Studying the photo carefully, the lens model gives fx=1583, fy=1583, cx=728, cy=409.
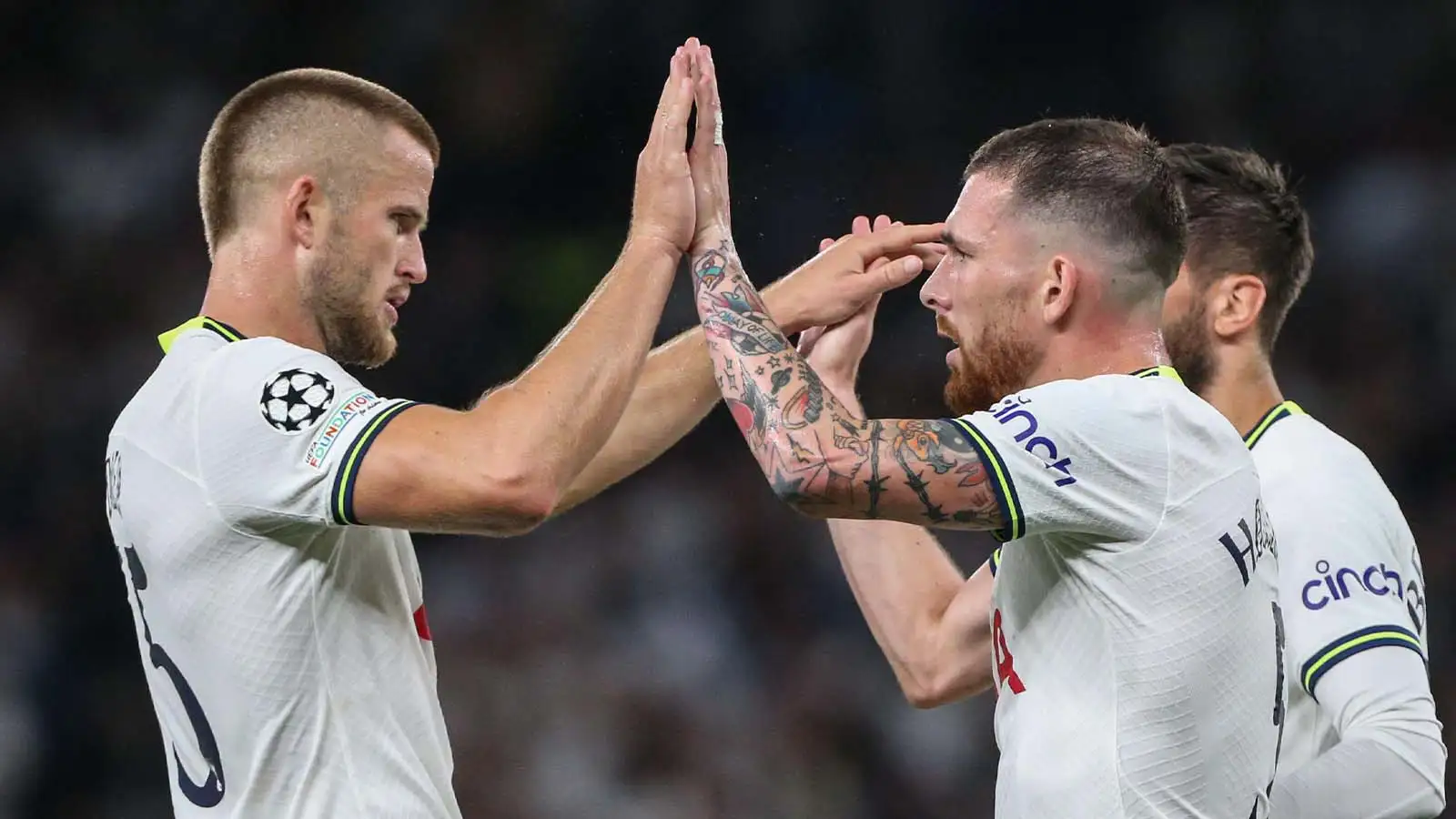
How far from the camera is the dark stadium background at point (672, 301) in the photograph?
6875mm

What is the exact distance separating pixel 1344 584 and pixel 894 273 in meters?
1.26

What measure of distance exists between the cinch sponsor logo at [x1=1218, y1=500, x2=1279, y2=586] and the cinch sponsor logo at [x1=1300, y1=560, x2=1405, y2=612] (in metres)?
0.57

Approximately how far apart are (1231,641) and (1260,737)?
0.21 meters

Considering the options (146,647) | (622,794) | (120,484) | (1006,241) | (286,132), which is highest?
(286,132)

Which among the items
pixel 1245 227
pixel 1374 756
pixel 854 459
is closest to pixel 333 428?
pixel 854 459

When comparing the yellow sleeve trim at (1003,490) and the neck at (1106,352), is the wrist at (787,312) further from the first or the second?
the yellow sleeve trim at (1003,490)

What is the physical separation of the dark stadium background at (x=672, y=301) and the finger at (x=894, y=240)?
352 centimetres

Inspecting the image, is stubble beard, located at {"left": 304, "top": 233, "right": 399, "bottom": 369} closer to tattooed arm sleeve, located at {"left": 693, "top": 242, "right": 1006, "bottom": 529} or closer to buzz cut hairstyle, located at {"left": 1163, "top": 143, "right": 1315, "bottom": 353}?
tattooed arm sleeve, located at {"left": 693, "top": 242, "right": 1006, "bottom": 529}

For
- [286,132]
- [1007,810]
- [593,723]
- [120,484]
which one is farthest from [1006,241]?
[593,723]

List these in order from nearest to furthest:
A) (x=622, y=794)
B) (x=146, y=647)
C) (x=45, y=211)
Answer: (x=146, y=647) → (x=622, y=794) → (x=45, y=211)

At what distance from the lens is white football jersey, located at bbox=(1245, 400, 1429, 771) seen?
3.55 metres

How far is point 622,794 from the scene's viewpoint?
6.85 meters

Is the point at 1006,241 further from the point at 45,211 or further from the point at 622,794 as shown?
the point at 45,211

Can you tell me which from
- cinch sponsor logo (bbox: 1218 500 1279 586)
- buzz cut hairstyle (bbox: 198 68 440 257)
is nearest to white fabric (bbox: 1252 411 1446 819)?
cinch sponsor logo (bbox: 1218 500 1279 586)
